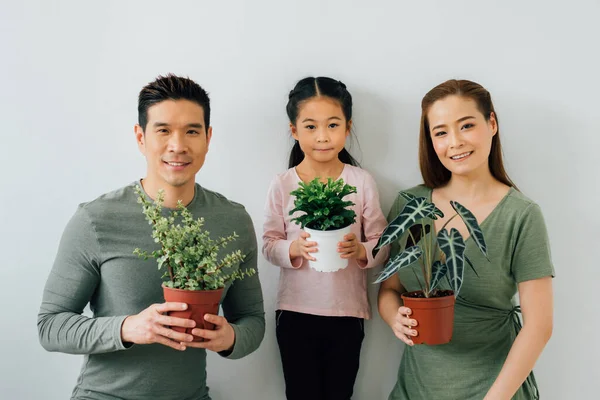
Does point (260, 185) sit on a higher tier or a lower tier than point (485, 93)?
lower

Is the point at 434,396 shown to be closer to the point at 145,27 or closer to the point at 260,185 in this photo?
the point at 260,185

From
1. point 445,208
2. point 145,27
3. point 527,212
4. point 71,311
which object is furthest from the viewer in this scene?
point 145,27

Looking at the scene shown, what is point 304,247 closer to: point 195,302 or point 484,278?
point 195,302

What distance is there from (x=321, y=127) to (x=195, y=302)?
74cm

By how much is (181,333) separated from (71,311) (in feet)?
1.30

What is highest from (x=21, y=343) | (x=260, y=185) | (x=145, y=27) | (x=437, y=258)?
(x=145, y=27)

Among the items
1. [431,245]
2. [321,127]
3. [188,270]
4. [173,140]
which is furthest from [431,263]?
[173,140]

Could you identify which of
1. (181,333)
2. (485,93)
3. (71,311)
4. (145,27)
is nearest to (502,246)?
(485,93)

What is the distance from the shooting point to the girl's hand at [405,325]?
5.09 feet

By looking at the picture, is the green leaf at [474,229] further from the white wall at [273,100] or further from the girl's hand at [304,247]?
the white wall at [273,100]

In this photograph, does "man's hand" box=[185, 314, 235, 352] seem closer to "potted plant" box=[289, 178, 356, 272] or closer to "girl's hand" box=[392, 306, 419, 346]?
"potted plant" box=[289, 178, 356, 272]

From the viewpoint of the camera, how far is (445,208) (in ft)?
5.95

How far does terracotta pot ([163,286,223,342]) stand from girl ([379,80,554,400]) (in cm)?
55

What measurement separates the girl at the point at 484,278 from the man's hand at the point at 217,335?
48 centimetres
